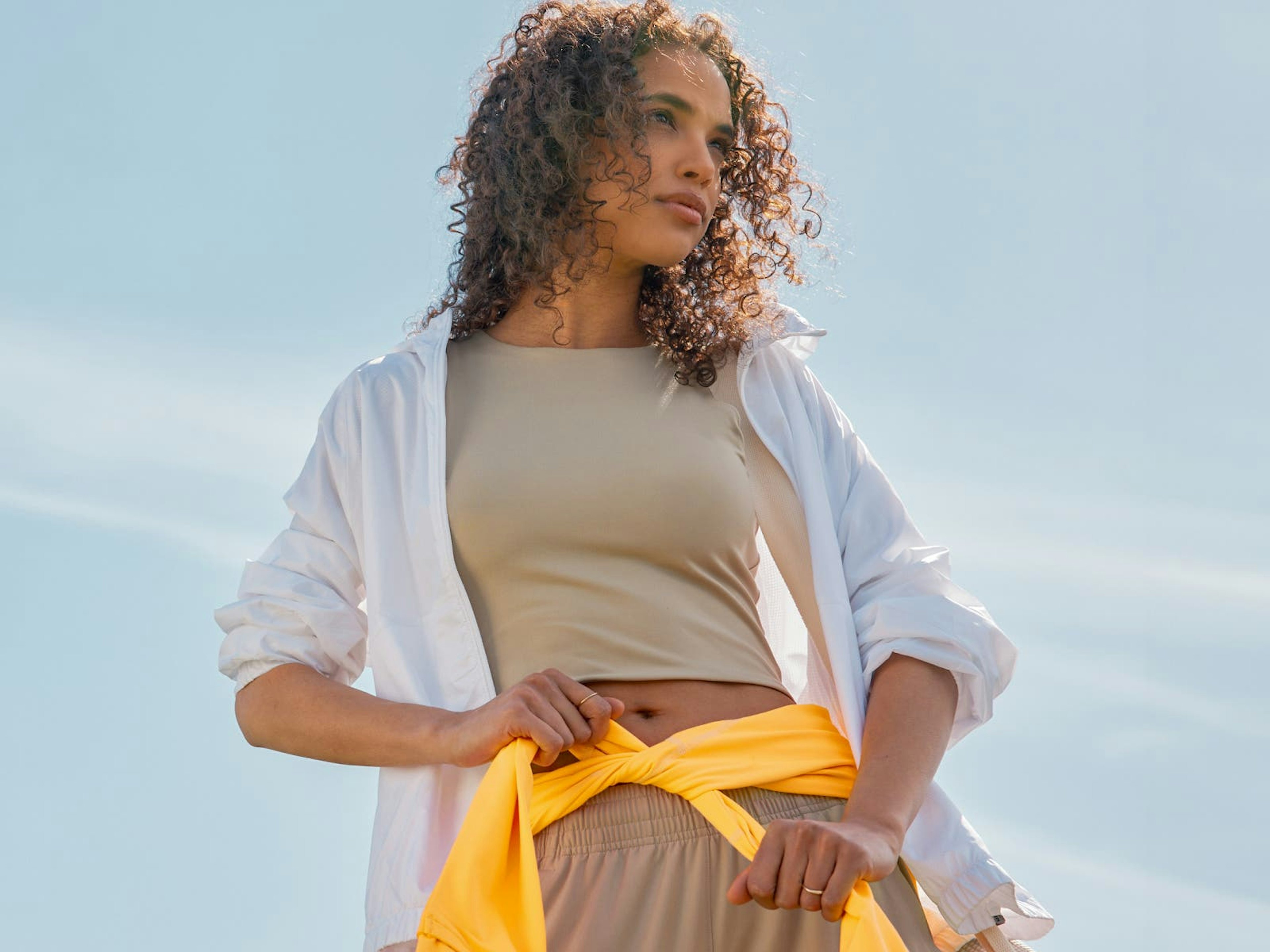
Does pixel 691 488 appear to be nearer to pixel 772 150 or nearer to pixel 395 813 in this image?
pixel 395 813

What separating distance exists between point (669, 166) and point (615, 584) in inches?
33.4

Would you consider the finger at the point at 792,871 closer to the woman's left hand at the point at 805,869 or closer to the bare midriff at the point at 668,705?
the woman's left hand at the point at 805,869

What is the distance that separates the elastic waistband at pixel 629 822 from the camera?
7.75 ft

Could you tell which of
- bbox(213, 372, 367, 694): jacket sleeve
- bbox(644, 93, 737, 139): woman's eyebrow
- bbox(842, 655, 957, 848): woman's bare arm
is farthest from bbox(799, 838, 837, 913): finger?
bbox(644, 93, 737, 139): woman's eyebrow

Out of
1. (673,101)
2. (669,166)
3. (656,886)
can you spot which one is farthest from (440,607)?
(673,101)

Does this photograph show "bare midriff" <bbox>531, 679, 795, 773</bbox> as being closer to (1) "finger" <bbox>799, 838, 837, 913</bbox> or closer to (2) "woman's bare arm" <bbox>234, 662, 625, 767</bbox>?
(2) "woman's bare arm" <bbox>234, 662, 625, 767</bbox>

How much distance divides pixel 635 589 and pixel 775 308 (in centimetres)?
86

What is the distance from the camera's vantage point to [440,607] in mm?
2646

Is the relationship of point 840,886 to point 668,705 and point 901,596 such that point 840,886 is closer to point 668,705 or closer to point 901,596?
point 668,705

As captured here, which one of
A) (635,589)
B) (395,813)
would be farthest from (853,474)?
(395,813)

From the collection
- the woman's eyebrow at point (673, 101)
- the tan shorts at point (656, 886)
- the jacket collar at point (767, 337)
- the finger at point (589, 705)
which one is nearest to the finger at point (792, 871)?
the tan shorts at point (656, 886)

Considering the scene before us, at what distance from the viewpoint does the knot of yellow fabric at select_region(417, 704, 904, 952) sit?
2195mm

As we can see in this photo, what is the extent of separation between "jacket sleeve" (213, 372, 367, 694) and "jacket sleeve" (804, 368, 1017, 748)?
90 centimetres

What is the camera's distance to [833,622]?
2.69m
